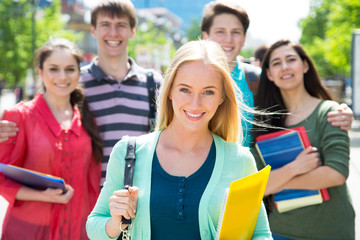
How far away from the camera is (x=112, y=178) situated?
2.11m

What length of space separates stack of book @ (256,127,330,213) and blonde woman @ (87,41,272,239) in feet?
2.77

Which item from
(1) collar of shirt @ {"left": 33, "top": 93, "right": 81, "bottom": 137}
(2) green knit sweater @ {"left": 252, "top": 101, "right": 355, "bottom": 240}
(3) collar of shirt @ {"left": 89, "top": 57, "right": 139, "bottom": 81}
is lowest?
(2) green knit sweater @ {"left": 252, "top": 101, "right": 355, "bottom": 240}

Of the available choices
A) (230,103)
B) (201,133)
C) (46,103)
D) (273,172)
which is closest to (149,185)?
(201,133)

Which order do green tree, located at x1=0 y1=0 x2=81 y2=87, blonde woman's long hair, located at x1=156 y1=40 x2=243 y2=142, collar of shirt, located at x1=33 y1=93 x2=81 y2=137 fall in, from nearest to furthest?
blonde woman's long hair, located at x1=156 y1=40 x2=243 y2=142
collar of shirt, located at x1=33 y1=93 x2=81 y2=137
green tree, located at x1=0 y1=0 x2=81 y2=87

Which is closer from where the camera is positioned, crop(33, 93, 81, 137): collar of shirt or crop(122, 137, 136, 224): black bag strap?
crop(122, 137, 136, 224): black bag strap

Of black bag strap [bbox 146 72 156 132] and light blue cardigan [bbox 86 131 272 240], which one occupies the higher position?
black bag strap [bbox 146 72 156 132]

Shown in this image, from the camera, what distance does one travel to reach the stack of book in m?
3.04

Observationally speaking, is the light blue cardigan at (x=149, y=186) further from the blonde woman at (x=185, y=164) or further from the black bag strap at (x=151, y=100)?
the black bag strap at (x=151, y=100)

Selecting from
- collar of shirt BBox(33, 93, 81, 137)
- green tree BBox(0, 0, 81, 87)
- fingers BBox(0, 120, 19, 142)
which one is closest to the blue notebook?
fingers BBox(0, 120, 19, 142)

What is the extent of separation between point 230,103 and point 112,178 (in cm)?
74

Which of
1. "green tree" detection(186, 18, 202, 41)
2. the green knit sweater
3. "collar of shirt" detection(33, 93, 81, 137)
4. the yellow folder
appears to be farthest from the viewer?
"collar of shirt" detection(33, 93, 81, 137)

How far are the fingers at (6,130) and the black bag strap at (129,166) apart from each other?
1.39m

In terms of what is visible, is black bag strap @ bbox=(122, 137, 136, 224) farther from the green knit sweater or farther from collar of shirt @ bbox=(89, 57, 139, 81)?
collar of shirt @ bbox=(89, 57, 139, 81)

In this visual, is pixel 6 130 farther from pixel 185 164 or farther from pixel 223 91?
pixel 223 91
